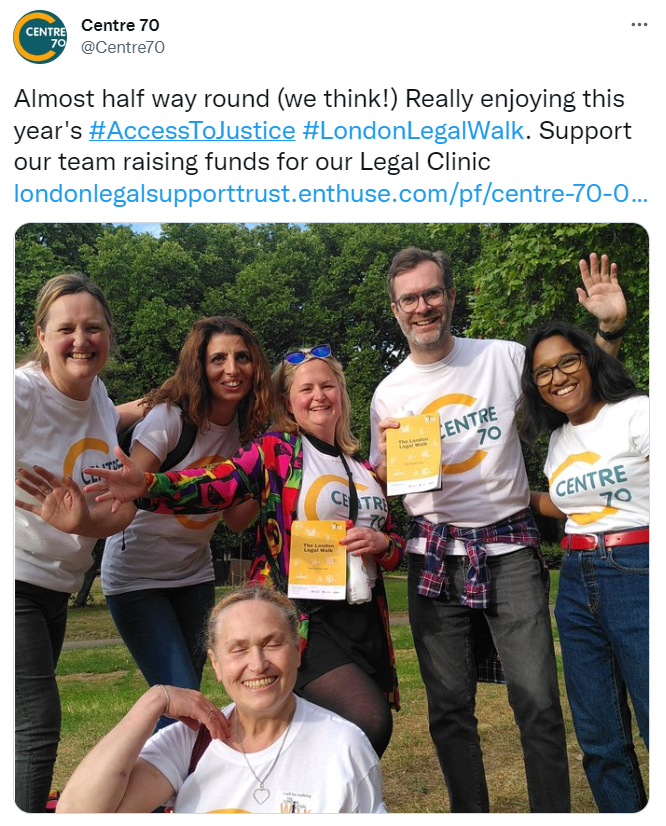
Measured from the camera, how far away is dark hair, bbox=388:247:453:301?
3.91 metres

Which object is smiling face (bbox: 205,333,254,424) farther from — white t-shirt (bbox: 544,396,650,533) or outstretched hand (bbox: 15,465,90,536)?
white t-shirt (bbox: 544,396,650,533)

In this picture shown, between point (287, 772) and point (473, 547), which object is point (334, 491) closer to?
point (473, 547)

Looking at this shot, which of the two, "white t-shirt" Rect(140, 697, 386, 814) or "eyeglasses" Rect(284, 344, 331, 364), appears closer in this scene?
"white t-shirt" Rect(140, 697, 386, 814)

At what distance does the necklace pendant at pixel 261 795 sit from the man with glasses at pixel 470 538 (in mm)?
1139

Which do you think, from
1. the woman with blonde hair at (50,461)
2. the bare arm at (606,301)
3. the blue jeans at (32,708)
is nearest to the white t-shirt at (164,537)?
the woman with blonde hair at (50,461)

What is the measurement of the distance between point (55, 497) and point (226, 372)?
102cm

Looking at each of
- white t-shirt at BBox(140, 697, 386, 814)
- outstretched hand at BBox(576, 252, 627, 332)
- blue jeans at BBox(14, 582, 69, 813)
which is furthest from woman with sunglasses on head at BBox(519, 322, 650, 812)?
blue jeans at BBox(14, 582, 69, 813)

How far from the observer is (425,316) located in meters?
3.89

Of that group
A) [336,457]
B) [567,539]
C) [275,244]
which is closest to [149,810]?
[336,457]

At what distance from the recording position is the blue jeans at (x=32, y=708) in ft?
10.7

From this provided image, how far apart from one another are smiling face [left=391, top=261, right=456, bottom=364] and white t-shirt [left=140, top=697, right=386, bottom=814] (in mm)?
1759
